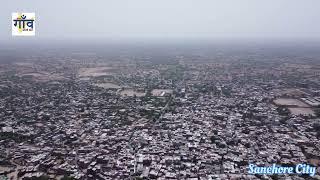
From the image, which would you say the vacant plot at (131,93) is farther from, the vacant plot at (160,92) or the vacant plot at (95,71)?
the vacant plot at (95,71)

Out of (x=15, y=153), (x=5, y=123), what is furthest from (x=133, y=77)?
(x=15, y=153)

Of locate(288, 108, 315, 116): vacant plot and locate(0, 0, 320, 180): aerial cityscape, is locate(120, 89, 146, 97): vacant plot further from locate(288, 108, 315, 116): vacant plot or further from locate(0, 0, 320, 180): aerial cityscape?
locate(288, 108, 315, 116): vacant plot

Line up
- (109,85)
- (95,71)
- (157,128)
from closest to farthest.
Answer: (157,128), (109,85), (95,71)

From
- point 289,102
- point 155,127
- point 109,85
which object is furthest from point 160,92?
point 289,102

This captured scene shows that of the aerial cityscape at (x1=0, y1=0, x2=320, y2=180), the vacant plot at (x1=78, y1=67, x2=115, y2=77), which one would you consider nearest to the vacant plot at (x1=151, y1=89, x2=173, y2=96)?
the aerial cityscape at (x1=0, y1=0, x2=320, y2=180)

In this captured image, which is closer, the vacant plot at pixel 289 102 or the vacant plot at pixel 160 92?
the vacant plot at pixel 289 102

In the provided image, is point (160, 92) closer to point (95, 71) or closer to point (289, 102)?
point (289, 102)

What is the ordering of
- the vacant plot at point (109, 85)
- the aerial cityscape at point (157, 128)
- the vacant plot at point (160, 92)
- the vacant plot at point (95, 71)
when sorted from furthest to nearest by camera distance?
the vacant plot at point (95, 71)
the vacant plot at point (109, 85)
the vacant plot at point (160, 92)
the aerial cityscape at point (157, 128)

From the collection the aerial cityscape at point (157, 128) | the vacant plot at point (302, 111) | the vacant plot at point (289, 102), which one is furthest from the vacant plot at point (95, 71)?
the vacant plot at point (302, 111)
